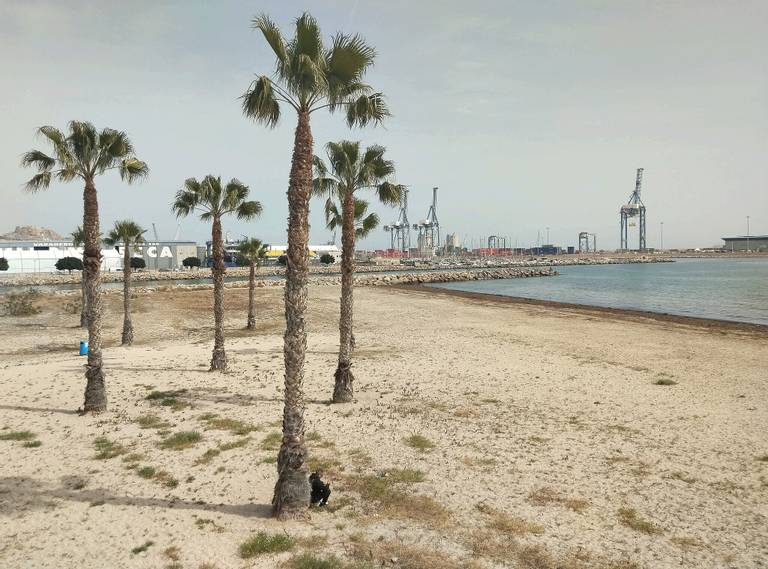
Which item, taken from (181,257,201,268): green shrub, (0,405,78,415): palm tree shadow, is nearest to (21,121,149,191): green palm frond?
(0,405,78,415): palm tree shadow

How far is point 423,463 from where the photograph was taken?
10.5 metres

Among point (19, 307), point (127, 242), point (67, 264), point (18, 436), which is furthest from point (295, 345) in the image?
point (67, 264)

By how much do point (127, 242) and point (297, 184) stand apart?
75.1 feet

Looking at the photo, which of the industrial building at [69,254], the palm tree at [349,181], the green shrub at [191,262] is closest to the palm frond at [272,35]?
the palm tree at [349,181]

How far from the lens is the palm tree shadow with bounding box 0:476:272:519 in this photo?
8.48m

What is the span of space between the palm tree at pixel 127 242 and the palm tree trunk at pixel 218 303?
9.15 metres

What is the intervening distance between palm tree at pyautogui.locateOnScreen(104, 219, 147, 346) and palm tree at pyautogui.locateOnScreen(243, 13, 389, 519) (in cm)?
2048

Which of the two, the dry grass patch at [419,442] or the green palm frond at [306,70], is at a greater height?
the green palm frond at [306,70]

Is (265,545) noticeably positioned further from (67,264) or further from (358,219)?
(67,264)

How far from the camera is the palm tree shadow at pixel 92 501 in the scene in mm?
8477

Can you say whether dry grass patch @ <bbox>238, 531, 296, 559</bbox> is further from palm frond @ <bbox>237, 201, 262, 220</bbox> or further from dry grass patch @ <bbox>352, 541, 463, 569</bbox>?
palm frond @ <bbox>237, 201, 262, 220</bbox>

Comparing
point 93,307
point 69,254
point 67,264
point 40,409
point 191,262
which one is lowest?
point 40,409

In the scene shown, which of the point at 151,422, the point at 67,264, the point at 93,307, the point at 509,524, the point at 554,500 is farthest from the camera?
the point at 67,264

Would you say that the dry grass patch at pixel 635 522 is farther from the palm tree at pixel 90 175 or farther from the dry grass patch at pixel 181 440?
the palm tree at pixel 90 175
